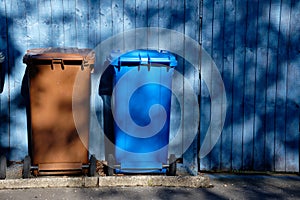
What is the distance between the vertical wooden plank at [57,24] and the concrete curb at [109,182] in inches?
62.7

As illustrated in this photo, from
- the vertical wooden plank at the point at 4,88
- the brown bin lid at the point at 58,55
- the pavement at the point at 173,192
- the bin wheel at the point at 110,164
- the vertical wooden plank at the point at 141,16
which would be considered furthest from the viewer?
the vertical wooden plank at the point at 141,16

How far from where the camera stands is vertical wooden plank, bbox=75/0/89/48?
19.9 feet

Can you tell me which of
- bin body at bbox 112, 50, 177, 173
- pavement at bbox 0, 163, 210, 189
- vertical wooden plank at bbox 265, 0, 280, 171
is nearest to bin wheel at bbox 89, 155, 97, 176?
pavement at bbox 0, 163, 210, 189

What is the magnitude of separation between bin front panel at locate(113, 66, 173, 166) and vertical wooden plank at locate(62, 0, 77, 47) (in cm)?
78

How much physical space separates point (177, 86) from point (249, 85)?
86 cm

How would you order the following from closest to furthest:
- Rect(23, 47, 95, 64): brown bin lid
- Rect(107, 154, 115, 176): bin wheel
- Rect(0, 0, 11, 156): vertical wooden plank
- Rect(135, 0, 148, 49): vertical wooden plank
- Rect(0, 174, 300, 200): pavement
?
Rect(0, 174, 300, 200): pavement < Rect(23, 47, 95, 64): brown bin lid < Rect(107, 154, 115, 176): bin wheel < Rect(0, 0, 11, 156): vertical wooden plank < Rect(135, 0, 148, 49): vertical wooden plank

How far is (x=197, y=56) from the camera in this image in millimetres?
6242

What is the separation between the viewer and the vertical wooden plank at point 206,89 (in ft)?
20.2

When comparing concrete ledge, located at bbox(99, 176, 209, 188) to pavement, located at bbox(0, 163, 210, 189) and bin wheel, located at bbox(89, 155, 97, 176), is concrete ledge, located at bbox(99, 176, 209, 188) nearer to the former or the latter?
pavement, located at bbox(0, 163, 210, 189)

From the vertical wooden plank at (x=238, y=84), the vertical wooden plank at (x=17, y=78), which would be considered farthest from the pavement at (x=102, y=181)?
the vertical wooden plank at (x=238, y=84)

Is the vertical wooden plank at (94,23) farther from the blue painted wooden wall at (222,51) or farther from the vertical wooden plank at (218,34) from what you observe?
the vertical wooden plank at (218,34)

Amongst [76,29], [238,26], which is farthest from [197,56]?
[76,29]

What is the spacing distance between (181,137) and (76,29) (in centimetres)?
179

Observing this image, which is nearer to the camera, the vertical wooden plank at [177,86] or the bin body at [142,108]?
the bin body at [142,108]
